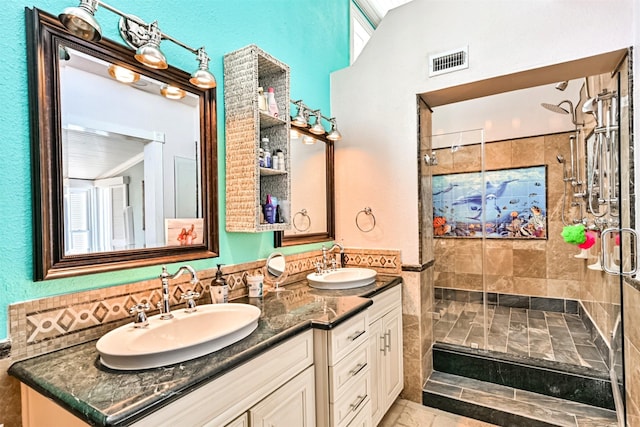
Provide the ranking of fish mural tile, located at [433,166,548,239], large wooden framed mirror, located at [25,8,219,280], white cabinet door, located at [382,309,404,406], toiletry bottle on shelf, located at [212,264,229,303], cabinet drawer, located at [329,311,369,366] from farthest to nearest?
fish mural tile, located at [433,166,548,239], white cabinet door, located at [382,309,404,406], toiletry bottle on shelf, located at [212,264,229,303], cabinet drawer, located at [329,311,369,366], large wooden framed mirror, located at [25,8,219,280]

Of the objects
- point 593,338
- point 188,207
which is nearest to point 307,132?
point 188,207

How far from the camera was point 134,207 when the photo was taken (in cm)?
137

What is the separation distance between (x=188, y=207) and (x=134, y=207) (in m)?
0.25

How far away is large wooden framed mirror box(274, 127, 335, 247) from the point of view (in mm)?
2309

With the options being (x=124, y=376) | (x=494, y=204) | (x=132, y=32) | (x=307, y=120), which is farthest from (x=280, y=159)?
(x=494, y=204)

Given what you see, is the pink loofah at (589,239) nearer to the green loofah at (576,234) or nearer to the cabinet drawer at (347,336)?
the green loofah at (576,234)

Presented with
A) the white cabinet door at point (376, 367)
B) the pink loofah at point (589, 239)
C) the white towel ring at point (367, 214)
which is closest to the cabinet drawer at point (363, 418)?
the white cabinet door at point (376, 367)

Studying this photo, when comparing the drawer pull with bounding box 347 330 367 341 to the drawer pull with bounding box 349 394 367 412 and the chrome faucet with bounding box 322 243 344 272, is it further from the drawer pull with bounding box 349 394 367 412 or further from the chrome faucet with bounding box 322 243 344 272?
the chrome faucet with bounding box 322 243 344 272

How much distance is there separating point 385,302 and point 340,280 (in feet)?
1.14

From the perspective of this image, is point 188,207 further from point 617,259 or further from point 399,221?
point 617,259

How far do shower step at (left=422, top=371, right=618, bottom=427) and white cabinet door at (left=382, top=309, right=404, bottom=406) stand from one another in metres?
0.28

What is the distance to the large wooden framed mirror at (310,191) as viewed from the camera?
90.9 inches

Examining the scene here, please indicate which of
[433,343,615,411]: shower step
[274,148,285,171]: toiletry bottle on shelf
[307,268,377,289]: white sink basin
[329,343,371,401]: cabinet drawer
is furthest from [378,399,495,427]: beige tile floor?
[274,148,285,171]: toiletry bottle on shelf

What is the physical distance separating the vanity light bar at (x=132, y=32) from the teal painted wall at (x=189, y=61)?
59 mm
